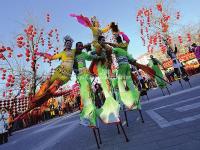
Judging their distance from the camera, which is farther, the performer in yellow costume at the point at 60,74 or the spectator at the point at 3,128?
the spectator at the point at 3,128

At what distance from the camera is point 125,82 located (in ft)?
24.9

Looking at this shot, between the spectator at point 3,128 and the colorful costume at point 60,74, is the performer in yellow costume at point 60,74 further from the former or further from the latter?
the spectator at point 3,128

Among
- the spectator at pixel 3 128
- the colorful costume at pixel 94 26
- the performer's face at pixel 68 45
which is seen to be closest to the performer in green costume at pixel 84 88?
the performer's face at pixel 68 45

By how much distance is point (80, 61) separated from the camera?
20.8 feet

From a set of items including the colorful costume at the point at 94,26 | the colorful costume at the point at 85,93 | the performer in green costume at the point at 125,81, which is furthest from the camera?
the performer in green costume at the point at 125,81

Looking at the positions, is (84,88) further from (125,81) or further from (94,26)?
(94,26)

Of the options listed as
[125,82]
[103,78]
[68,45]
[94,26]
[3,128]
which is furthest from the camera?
[3,128]

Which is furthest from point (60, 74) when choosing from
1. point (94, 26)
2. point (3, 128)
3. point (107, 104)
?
point (3, 128)

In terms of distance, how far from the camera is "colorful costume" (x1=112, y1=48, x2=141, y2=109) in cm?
738

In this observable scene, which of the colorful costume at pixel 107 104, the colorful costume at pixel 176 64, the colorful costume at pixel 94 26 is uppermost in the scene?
the colorful costume at pixel 176 64

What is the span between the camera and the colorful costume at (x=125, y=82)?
738 centimetres

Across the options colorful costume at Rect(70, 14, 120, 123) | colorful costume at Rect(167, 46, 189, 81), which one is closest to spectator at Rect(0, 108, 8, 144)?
colorful costume at Rect(70, 14, 120, 123)

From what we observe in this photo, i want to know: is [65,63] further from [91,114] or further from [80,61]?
[91,114]

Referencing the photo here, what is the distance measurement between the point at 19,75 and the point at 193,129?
111 ft
